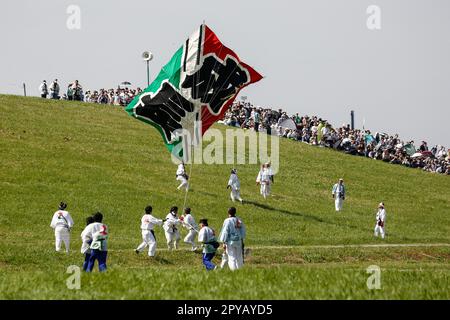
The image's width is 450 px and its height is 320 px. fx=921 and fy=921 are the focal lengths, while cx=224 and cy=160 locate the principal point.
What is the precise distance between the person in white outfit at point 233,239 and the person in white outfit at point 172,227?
9.92m

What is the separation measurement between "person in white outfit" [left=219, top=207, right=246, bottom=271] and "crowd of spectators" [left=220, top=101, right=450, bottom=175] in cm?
4956

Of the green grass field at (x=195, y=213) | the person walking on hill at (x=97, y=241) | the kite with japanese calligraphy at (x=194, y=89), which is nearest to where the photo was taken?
the green grass field at (x=195, y=213)

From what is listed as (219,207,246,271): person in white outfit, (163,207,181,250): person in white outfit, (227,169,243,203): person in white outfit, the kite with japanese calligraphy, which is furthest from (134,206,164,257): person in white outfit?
(227,169,243,203): person in white outfit

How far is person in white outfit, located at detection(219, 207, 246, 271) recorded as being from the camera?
30203 mm

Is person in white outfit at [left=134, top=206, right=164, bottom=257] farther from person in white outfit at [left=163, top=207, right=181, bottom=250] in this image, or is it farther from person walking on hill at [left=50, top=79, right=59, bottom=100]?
person walking on hill at [left=50, top=79, right=59, bottom=100]

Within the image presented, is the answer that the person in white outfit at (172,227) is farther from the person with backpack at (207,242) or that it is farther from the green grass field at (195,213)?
the person with backpack at (207,242)

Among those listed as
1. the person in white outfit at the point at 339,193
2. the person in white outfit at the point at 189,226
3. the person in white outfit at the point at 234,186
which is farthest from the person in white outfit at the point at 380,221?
the person in white outfit at the point at 189,226

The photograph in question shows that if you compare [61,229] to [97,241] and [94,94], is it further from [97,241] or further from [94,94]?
[94,94]

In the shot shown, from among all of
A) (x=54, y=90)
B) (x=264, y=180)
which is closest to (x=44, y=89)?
(x=54, y=90)

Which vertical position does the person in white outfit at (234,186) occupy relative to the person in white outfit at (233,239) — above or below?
above

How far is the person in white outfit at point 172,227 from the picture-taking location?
4028 cm

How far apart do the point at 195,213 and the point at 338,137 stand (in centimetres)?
3412

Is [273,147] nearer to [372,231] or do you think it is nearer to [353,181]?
[353,181]
